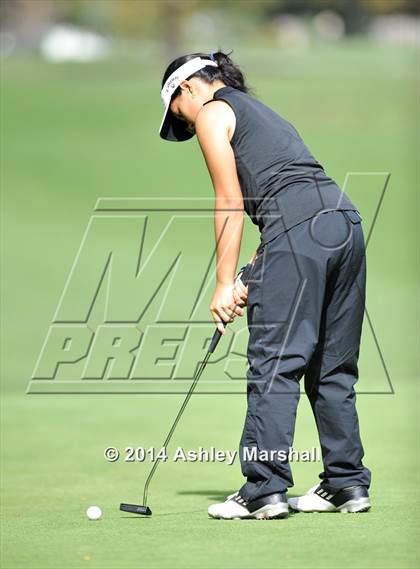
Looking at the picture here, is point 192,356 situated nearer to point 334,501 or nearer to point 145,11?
point 334,501

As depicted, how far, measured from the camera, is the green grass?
450 centimetres

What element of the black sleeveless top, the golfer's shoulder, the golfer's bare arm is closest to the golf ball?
the golfer's bare arm

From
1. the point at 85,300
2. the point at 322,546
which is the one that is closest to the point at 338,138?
the point at 85,300

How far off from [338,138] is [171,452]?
61.5 ft

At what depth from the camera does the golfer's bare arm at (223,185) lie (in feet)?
16.0

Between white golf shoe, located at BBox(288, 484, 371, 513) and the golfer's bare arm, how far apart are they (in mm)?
979

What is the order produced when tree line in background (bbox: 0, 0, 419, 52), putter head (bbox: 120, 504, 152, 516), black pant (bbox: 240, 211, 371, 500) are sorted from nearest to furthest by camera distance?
1. black pant (bbox: 240, 211, 371, 500)
2. putter head (bbox: 120, 504, 152, 516)
3. tree line in background (bbox: 0, 0, 419, 52)

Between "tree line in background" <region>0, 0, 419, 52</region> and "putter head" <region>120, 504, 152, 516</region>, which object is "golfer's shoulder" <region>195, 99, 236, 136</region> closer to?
"putter head" <region>120, 504, 152, 516</region>

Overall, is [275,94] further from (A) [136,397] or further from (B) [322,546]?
(B) [322,546]

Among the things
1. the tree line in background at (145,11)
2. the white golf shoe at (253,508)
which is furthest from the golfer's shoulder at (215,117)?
the tree line in background at (145,11)

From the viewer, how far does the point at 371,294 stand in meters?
14.1

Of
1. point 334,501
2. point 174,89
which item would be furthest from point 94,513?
point 174,89

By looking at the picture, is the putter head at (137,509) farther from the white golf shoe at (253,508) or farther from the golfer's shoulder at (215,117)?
the golfer's shoulder at (215,117)

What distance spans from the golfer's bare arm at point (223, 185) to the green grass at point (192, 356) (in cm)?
104
